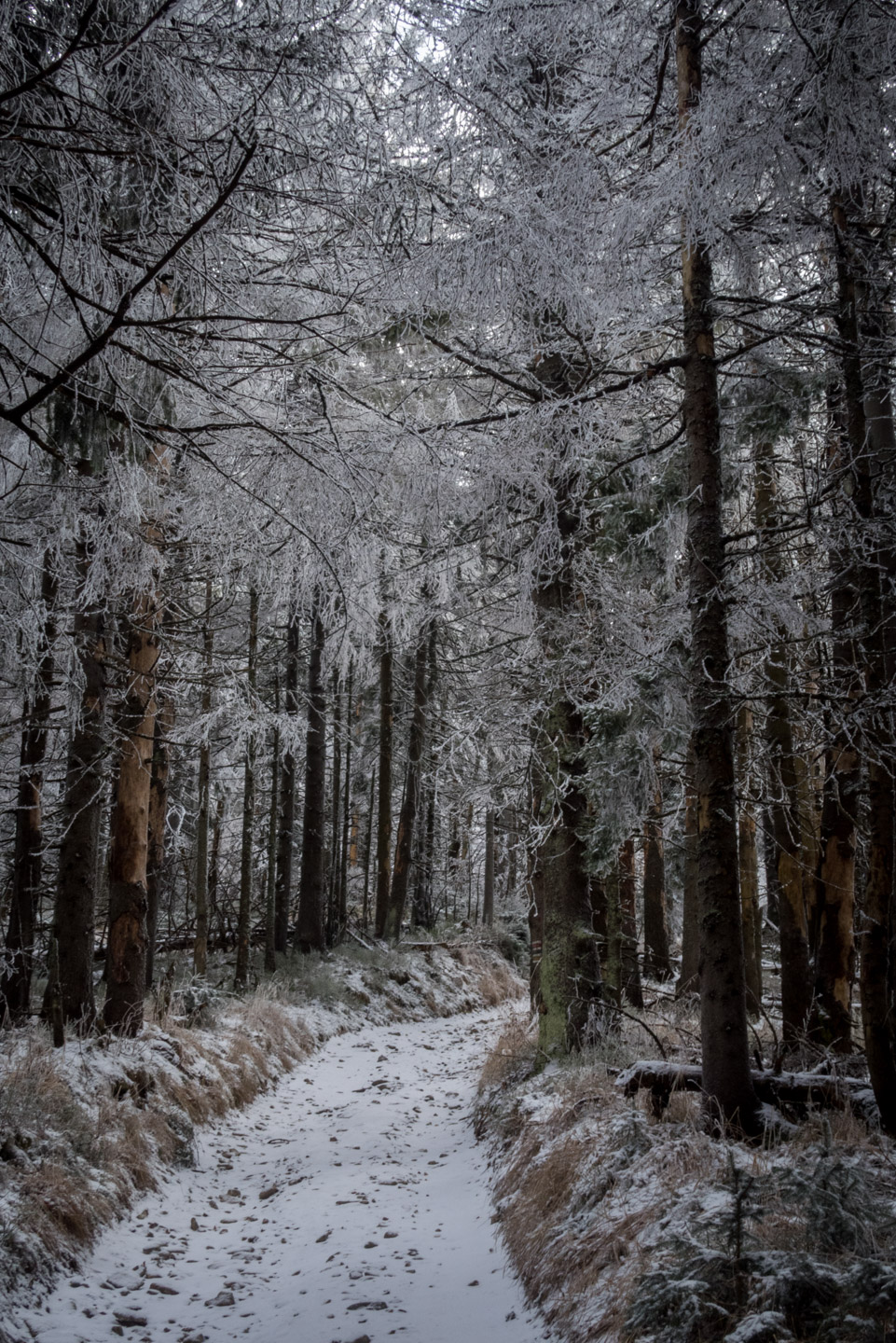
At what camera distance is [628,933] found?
1223 cm

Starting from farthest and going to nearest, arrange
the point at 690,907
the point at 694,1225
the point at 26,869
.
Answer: the point at 690,907 < the point at 26,869 < the point at 694,1225

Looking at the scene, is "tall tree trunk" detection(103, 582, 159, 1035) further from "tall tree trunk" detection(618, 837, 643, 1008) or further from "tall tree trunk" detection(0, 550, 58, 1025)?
"tall tree trunk" detection(618, 837, 643, 1008)

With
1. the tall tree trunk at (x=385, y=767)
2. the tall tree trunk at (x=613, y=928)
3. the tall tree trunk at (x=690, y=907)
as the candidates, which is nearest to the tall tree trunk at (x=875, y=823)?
the tall tree trunk at (x=613, y=928)

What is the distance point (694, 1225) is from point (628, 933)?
378 inches

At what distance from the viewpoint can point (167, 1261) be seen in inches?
179

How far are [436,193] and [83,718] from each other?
5211 millimetres

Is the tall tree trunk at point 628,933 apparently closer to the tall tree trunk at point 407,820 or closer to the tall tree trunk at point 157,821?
the tall tree trunk at point 157,821

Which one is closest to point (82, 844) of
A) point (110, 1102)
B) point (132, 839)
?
point (132, 839)

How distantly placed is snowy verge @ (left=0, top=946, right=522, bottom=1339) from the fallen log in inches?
127

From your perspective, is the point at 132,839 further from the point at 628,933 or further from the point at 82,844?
the point at 628,933

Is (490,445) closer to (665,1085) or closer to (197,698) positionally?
(665,1085)

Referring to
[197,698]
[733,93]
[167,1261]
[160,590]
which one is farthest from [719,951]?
[197,698]

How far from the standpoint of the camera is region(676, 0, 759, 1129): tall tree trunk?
4258 mm

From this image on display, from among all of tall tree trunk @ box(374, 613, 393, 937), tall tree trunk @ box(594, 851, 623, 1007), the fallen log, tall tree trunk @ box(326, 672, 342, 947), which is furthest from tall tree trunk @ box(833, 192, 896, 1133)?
tall tree trunk @ box(326, 672, 342, 947)
